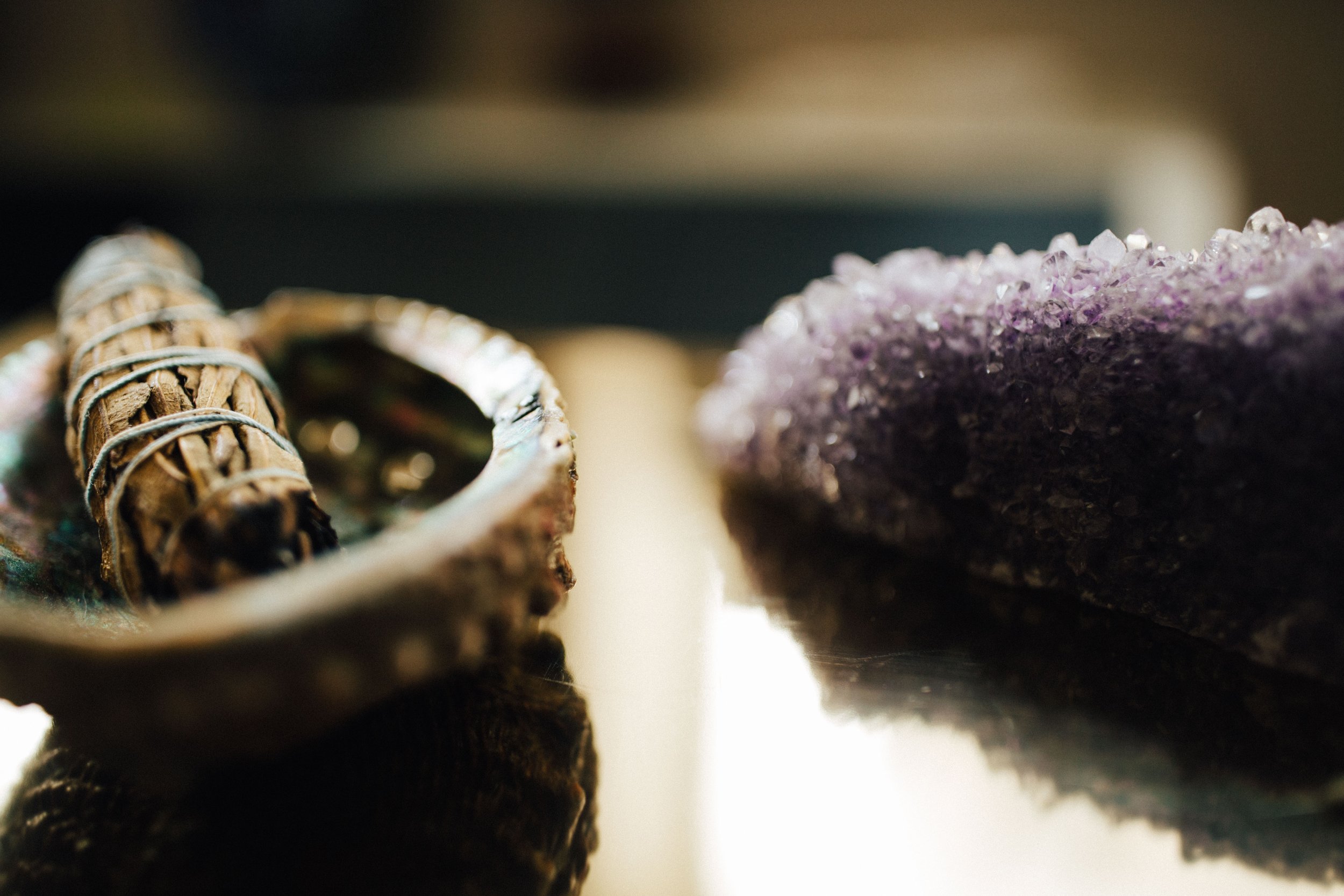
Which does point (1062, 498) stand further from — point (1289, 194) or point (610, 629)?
point (1289, 194)

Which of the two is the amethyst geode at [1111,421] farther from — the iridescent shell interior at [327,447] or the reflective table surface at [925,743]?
the iridescent shell interior at [327,447]

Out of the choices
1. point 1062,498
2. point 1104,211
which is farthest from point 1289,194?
point 1062,498

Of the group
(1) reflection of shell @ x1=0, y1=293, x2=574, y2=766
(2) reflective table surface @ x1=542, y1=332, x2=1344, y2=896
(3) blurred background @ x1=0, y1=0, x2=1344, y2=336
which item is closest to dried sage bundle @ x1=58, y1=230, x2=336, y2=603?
(1) reflection of shell @ x1=0, y1=293, x2=574, y2=766

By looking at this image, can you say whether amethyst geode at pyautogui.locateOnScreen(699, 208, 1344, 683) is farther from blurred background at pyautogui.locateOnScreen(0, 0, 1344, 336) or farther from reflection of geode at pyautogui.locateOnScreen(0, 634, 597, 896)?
blurred background at pyautogui.locateOnScreen(0, 0, 1344, 336)

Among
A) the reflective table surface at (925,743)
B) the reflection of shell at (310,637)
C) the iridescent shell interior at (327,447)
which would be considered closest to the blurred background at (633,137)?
the iridescent shell interior at (327,447)

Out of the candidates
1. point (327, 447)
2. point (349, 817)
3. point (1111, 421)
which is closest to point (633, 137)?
point (327, 447)

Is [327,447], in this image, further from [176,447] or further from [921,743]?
[921,743]
